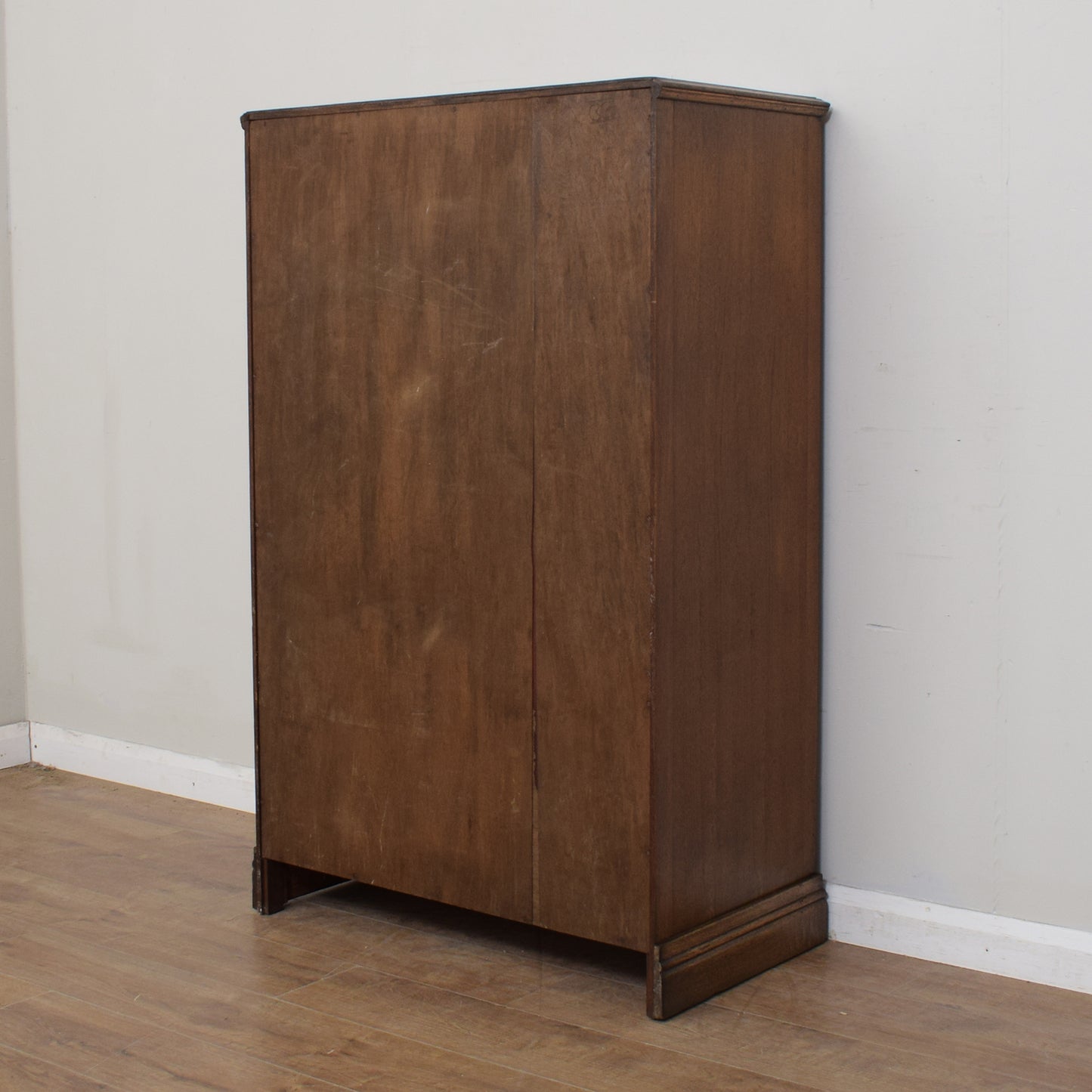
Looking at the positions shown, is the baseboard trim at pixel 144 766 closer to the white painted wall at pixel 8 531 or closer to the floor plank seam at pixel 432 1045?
the white painted wall at pixel 8 531

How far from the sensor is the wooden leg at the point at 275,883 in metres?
2.91

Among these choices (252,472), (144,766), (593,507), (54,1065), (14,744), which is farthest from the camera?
(14,744)

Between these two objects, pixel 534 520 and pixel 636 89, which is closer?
pixel 636 89

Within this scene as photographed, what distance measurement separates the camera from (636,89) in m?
2.28

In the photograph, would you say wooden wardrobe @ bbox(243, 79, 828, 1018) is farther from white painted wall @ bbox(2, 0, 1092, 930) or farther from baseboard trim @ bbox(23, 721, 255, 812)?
baseboard trim @ bbox(23, 721, 255, 812)

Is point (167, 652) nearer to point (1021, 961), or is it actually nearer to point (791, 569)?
point (791, 569)

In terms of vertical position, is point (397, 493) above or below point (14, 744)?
above

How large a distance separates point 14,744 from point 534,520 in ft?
7.55

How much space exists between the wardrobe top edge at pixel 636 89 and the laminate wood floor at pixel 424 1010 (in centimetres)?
150

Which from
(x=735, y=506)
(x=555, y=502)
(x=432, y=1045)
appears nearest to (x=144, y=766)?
(x=432, y=1045)

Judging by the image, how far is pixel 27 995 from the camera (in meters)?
2.50

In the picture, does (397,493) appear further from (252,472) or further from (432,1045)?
(432,1045)

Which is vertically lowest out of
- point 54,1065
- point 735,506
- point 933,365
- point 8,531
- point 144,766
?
point 54,1065

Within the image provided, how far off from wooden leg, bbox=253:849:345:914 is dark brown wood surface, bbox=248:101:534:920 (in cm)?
4
